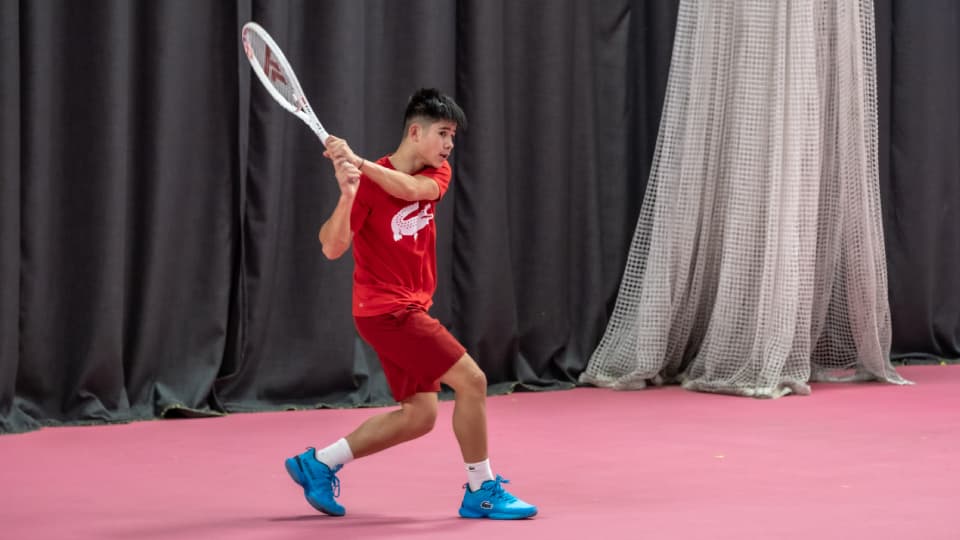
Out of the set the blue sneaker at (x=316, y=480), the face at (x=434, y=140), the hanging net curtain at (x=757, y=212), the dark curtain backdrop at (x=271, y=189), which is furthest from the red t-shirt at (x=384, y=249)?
the hanging net curtain at (x=757, y=212)

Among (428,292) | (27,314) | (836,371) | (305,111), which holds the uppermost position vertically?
(305,111)

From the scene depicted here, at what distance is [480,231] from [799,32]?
5.07 feet

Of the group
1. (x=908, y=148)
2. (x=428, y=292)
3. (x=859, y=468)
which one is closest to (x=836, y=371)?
(x=908, y=148)

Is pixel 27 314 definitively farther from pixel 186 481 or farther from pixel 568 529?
pixel 568 529

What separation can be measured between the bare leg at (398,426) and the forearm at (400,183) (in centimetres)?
46

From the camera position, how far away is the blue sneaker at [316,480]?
2.97 metres

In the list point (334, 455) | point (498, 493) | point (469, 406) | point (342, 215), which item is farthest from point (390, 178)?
point (498, 493)

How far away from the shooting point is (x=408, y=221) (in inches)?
118

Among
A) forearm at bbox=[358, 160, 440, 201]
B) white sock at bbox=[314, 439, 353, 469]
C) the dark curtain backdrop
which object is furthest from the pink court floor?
forearm at bbox=[358, 160, 440, 201]

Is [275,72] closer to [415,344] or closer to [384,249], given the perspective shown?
[384,249]

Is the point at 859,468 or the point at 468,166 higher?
the point at 468,166

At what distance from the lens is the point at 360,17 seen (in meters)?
5.07

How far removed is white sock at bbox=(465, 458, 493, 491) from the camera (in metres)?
2.94

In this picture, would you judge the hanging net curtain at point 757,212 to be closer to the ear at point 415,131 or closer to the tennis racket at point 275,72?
the ear at point 415,131
